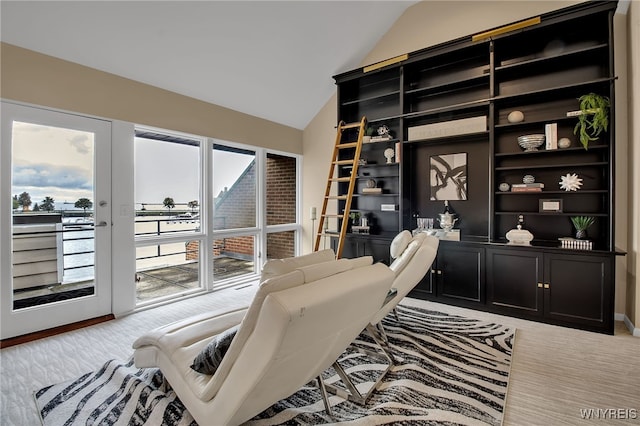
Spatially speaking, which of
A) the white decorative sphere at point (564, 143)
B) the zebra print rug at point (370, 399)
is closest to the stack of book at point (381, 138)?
the white decorative sphere at point (564, 143)

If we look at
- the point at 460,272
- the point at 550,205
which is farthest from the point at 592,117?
the point at 460,272

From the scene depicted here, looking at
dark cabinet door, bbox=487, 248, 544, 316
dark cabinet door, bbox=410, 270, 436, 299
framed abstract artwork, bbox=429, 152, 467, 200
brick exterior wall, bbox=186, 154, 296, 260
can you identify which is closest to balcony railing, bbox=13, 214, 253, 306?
brick exterior wall, bbox=186, 154, 296, 260

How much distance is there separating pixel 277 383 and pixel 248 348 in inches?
11.4

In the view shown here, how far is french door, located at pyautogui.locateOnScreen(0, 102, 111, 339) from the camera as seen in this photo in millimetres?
2738

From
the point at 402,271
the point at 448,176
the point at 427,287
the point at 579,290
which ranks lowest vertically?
the point at 427,287

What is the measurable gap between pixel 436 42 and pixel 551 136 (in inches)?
76.9

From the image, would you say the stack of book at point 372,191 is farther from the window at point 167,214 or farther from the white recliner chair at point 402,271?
the window at point 167,214

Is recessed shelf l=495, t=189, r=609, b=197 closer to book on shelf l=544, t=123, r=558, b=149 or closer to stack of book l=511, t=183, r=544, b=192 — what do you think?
stack of book l=511, t=183, r=544, b=192

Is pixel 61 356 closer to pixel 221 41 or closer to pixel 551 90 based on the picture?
pixel 221 41

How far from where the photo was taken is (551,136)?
3.31 meters

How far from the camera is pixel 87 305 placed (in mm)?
3189

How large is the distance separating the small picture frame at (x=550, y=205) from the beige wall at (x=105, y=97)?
3871 mm

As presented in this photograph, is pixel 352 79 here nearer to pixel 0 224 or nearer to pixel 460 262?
pixel 460 262

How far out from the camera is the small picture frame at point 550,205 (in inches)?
133
